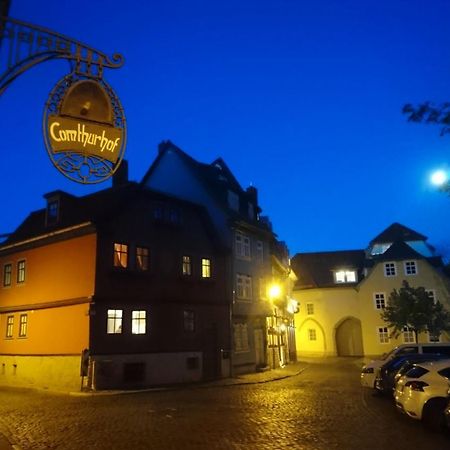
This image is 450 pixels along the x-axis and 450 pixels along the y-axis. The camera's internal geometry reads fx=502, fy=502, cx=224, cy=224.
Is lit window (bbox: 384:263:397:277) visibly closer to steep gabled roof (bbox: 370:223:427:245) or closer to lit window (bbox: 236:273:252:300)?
steep gabled roof (bbox: 370:223:427:245)

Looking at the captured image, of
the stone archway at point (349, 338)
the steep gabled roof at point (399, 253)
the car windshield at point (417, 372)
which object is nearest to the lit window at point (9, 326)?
the car windshield at point (417, 372)

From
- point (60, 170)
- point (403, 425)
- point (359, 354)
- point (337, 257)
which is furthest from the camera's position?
point (337, 257)

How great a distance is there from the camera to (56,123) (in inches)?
290

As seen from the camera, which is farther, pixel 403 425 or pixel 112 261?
pixel 112 261

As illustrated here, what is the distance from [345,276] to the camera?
54312 mm

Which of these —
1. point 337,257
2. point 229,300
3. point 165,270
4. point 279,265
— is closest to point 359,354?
point 337,257

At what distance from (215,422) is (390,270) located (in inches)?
1578

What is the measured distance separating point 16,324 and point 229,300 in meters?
12.2

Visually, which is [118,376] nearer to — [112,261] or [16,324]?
[112,261]

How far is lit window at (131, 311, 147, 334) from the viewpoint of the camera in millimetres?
25016

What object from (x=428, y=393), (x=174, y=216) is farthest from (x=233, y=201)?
(x=428, y=393)

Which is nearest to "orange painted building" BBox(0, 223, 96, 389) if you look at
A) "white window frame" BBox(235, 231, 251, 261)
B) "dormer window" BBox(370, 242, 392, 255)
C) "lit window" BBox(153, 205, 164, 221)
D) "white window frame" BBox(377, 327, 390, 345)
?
"lit window" BBox(153, 205, 164, 221)

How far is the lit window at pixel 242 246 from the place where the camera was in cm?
3271

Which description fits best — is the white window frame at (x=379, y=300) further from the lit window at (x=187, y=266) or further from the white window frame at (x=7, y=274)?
the white window frame at (x=7, y=274)
